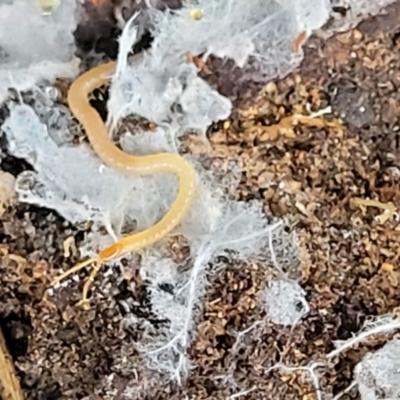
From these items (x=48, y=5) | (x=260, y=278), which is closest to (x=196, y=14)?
(x=48, y=5)

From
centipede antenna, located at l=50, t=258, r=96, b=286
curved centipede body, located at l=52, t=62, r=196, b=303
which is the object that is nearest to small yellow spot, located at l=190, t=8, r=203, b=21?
curved centipede body, located at l=52, t=62, r=196, b=303

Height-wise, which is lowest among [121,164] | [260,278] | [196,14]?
[260,278]

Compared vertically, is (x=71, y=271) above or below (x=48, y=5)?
below

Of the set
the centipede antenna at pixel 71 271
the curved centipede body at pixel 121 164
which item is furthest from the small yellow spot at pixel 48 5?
the centipede antenna at pixel 71 271

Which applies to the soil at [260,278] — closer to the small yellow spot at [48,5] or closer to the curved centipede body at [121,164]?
the curved centipede body at [121,164]

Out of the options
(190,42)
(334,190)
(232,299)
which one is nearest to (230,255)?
(232,299)

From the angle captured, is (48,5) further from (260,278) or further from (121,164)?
(260,278)
